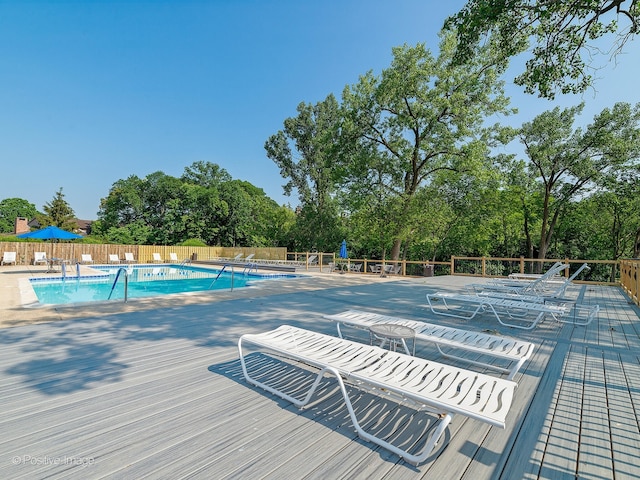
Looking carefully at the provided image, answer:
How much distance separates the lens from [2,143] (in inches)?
910

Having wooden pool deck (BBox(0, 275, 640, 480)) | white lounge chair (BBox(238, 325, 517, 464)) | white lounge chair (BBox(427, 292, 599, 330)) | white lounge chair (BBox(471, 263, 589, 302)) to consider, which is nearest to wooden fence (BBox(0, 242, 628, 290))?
white lounge chair (BBox(471, 263, 589, 302))

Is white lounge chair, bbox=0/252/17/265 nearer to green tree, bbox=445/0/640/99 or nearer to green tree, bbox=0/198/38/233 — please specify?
green tree, bbox=445/0/640/99

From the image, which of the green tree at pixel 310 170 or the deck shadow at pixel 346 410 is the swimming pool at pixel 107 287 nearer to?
the deck shadow at pixel 346 410

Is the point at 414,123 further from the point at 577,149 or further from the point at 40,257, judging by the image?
the point at 40,257

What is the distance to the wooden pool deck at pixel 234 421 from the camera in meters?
1.65

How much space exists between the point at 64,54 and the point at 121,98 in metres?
5.43

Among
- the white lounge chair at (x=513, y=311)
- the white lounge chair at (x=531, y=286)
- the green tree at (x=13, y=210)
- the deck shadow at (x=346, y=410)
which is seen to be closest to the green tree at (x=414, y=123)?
the white lounge chair at (x=531, y=286)

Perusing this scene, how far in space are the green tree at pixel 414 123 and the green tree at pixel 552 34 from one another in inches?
287

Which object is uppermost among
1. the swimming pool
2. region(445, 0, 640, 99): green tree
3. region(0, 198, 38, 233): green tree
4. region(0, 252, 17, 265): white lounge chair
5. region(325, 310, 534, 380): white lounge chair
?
region(0, 198, 38, 233): green tree

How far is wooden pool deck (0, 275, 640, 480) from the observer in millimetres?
1646

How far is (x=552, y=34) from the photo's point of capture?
7.57 metres

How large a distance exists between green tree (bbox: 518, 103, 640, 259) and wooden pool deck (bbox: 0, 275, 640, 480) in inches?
747

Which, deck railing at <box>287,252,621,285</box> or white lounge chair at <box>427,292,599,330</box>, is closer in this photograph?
white lounge chair at <box>427,292,599,330</box>

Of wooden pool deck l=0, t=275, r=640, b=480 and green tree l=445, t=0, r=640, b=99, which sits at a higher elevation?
green tree l=445, t=0, r=640, b=99
